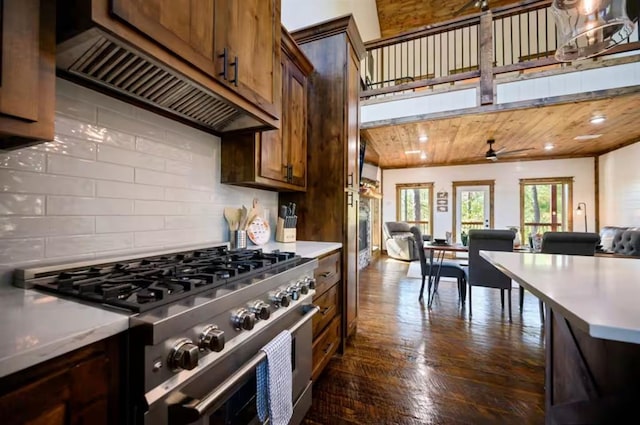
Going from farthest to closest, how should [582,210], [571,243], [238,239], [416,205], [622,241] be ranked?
1. [416,205]
2. [582,210]
3. [622,241]
4. [571,243]
5. [238,239]

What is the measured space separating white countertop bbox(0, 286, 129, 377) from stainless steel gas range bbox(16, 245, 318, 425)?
38 millimetres

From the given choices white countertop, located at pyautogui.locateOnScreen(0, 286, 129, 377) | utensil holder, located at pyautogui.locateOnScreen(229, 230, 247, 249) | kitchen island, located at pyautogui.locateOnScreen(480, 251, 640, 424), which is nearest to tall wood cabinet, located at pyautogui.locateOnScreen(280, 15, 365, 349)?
utensil holder, located at pyautogui.locateOnScreen(229, 230, 247, 249)

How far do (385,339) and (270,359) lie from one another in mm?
1746

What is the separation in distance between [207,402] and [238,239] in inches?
43.2

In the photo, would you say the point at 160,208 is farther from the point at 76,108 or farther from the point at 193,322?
the point at 193,322

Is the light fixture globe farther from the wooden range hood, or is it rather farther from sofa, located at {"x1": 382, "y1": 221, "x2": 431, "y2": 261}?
sofa, located at {"x1": 382, "y1": 221, "x2": 431, "y2": 261}

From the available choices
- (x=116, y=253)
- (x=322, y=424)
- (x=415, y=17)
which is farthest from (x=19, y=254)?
(x=415, y=17)

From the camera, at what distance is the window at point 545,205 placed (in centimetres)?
672

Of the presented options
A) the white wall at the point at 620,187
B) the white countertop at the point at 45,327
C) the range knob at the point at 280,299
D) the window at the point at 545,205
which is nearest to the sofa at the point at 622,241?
the white wall at the point at 620,187

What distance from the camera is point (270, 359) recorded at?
97 centimetres

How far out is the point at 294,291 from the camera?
121 centimetres

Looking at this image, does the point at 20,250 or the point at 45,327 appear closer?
the point at 45,327

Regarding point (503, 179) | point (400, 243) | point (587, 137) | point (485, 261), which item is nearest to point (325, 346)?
point (485, 261)

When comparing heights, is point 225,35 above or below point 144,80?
above
